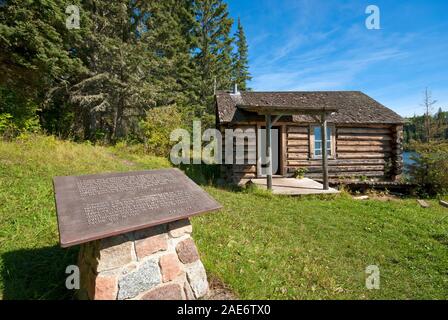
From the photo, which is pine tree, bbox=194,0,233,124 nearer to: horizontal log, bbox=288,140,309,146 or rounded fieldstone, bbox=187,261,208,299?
horizontal log, bbox=288,140,309,146

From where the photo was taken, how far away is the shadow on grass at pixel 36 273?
3176mm

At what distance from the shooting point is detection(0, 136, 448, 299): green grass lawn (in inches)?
143

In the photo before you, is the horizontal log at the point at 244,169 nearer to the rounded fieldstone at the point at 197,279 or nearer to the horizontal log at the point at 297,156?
the horizontal log at the point at 297,156

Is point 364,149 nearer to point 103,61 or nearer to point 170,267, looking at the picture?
point 170,267

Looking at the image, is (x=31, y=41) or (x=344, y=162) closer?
(x=31, y=41)

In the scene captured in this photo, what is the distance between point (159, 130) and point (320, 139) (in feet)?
29.6

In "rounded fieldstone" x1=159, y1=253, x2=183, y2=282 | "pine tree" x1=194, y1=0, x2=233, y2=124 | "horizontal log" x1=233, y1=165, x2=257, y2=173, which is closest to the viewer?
"rounded fieldstone" x1=159, y1=253, x2=183, y2=282

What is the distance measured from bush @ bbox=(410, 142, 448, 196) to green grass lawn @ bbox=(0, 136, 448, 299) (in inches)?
177

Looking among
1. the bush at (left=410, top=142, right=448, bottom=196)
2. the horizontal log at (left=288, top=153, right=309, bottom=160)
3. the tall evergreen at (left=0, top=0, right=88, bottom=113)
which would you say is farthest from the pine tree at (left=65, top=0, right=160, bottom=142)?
the bush at (left=410, top=142, right=448, bottom=196)

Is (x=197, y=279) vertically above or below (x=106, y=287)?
below

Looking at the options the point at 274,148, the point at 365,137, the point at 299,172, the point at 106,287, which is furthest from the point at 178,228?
the point at 365,137

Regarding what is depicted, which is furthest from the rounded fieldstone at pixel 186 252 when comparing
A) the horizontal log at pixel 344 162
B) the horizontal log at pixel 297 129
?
the horizontal log at pixel 344 162

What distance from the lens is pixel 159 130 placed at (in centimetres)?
1455
